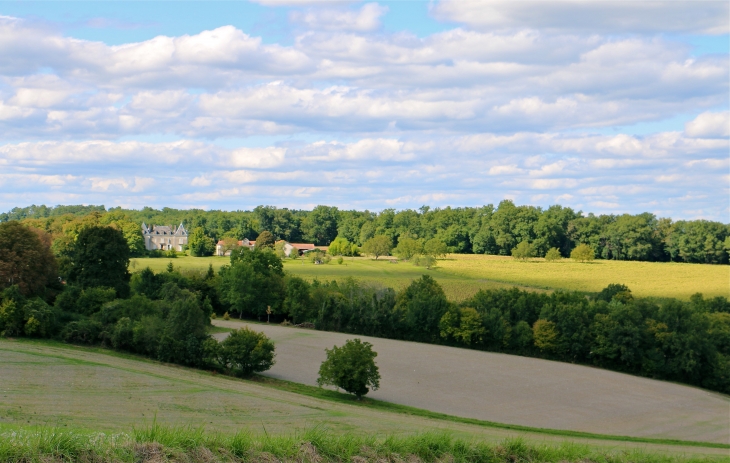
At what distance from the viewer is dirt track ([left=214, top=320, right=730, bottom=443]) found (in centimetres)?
3456

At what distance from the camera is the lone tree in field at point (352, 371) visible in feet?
118

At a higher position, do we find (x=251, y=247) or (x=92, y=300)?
(x=251, y=247)

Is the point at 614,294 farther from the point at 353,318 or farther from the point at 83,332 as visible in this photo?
the point at 83,332

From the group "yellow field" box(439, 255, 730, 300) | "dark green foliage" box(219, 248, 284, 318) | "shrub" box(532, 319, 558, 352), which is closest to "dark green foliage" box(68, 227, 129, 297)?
"dark green foliage" box(219, 248, 284, 318)

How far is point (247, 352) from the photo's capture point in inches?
1556

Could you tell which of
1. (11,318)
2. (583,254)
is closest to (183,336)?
(11,318)

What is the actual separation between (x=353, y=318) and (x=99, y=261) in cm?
2302

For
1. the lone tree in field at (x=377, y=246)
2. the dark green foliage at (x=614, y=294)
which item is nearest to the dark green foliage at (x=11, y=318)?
A: the dark green foliage at (x=614, y=294)

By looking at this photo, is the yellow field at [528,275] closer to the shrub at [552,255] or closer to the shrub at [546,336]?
the shrub at [552,255]

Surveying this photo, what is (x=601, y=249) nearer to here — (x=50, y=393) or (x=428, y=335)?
(x=428, y=335)

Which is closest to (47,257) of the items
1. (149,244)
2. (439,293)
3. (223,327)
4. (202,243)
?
(223,327)

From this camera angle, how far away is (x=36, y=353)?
37.8 metres

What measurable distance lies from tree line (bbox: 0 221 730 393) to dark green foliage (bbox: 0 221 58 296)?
9cm

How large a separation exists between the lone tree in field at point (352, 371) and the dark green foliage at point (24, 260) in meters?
27.5
